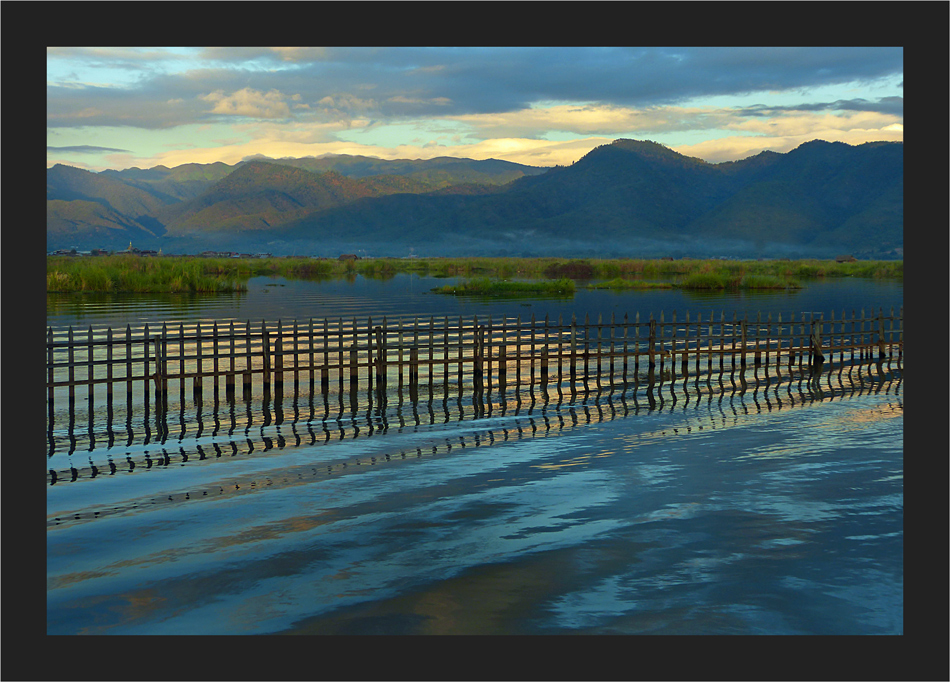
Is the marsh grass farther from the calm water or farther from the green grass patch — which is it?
the calm water

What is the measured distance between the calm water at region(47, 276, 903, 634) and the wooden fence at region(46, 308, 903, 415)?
184 cm

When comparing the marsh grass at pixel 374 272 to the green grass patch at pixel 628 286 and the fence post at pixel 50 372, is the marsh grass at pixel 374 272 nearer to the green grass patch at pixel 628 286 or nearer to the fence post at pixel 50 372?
the green grass patch at pixel 628 286

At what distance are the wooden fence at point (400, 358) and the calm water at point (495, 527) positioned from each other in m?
1.84

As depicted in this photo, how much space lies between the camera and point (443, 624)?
8.02 metres

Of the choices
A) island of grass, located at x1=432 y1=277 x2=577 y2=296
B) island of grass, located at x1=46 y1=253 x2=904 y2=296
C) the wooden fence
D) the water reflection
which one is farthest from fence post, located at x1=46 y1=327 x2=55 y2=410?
island of grass, located at x1=432 y1=277 x2=577 y2=296

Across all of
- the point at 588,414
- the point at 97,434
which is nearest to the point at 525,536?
the point at 588,414

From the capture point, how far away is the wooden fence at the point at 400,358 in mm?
19469

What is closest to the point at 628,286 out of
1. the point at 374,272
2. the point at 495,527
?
the point at 374,272

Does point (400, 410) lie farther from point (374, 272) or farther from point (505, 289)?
point (374, 272)

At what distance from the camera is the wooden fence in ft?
63.9

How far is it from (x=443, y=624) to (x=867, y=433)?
12343 millimetres

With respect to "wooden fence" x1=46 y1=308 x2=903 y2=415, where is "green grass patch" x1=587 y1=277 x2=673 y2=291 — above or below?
above

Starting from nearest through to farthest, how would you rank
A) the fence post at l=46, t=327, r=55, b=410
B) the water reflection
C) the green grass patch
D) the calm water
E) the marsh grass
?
1. the calm water
2. the water reflection
3. the fence post at l=46, t=327, r=55, b=410
4. the marsh grass
5. the green grass patch

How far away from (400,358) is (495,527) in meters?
11.5
